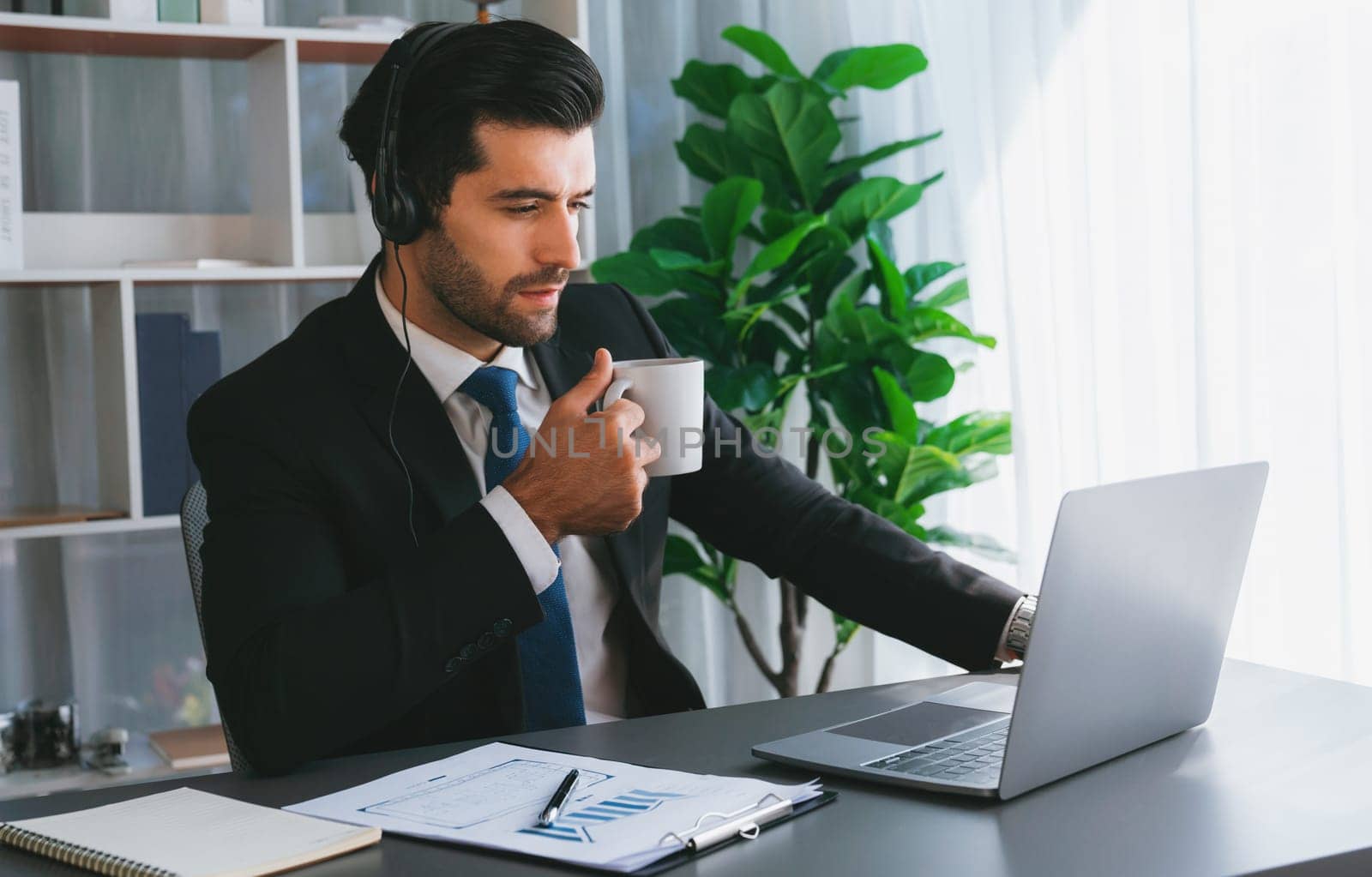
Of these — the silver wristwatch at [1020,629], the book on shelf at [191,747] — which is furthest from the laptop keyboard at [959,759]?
the book on shelf at [191,747]

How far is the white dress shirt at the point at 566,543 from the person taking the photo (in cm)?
138

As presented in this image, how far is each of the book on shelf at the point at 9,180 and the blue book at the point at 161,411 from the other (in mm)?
210

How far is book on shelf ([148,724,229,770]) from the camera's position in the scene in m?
2.19

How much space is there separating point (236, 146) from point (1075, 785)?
7.18 ft

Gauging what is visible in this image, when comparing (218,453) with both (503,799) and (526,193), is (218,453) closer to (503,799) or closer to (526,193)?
(526,193)

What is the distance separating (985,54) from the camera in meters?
2.22

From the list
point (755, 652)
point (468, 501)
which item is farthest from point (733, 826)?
point (755, 652)

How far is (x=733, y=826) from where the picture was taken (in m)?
0.82

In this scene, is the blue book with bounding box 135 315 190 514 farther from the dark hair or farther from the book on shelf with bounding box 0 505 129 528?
the dark hair

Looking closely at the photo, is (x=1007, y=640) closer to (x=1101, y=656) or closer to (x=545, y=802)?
(x=1101, y=656)

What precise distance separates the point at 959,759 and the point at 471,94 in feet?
2.62

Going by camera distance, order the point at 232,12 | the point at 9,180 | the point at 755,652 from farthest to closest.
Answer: the point at 755,652 < the point at 232,12 < the point at 9,180

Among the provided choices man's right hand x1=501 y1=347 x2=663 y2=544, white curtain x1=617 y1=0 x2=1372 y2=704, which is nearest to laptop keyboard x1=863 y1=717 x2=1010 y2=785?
man's right hand x1=501 y1=347 x2=663 y2=544

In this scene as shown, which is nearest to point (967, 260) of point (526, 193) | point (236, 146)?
point (526, 193)
